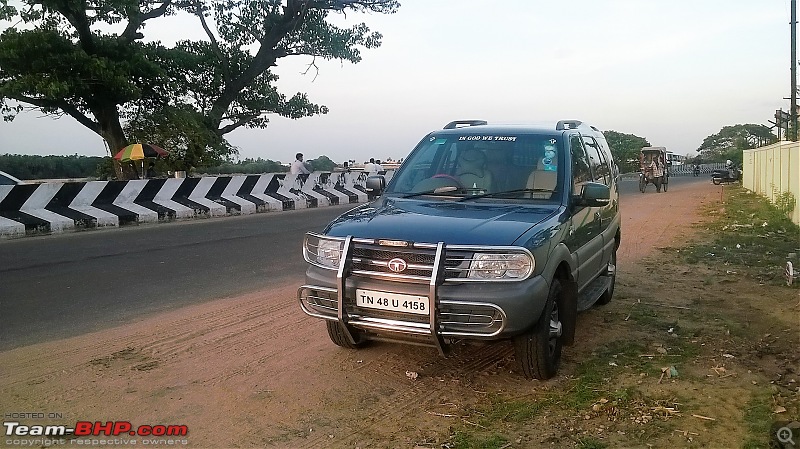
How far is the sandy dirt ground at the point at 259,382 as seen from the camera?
12.8 ft

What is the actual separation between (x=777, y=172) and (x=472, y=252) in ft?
58.0

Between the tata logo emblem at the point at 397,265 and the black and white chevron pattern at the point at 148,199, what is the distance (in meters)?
10.8

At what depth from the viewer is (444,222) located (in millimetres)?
4543

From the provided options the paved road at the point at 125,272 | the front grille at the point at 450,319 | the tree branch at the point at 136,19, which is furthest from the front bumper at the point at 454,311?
the tree branch at the point at 136,19

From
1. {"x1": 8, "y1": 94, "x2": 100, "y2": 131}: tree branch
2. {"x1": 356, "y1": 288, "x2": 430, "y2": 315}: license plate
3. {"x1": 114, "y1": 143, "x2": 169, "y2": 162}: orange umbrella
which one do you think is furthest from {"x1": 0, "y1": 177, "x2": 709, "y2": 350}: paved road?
{"x1": 8, "y1": 94, "x2": 100, "y2": 131}: tree branch

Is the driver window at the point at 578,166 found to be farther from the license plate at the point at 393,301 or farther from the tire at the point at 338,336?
the tire at the point at 338,336

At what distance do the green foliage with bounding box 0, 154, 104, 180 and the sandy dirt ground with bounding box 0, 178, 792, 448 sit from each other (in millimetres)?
31200

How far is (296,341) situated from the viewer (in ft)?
18.5

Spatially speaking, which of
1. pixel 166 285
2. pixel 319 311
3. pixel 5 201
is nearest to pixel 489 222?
pixel 319 311

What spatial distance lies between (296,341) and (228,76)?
22879 mm

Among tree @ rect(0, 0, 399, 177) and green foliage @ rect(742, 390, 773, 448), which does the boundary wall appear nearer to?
green foliage @ rect(742, 390, 773, 448)

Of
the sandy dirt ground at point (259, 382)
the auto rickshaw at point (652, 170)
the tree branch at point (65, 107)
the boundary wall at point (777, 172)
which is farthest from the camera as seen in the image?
the auto rickshaw at point (652, 170)

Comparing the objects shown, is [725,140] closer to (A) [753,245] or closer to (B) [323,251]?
(A) [753,245]

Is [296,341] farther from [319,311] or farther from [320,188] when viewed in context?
[320,188]
